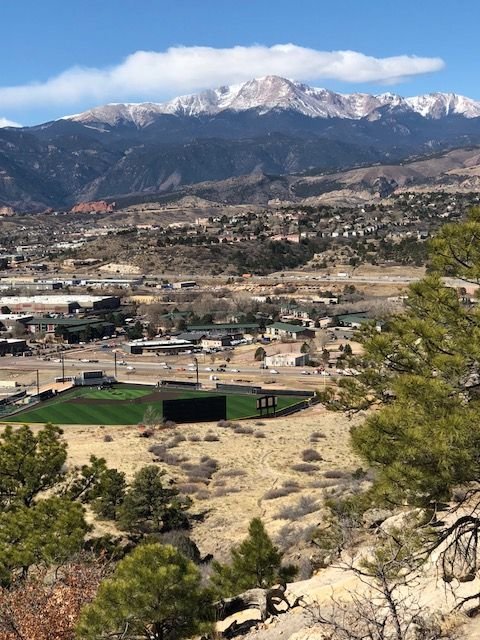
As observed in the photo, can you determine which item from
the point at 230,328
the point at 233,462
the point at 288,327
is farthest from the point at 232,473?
the point at 230,328

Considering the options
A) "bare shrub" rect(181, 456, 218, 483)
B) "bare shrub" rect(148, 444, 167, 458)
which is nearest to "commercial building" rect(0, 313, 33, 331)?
"bare shrub" rect(148, 444, 167, 458)

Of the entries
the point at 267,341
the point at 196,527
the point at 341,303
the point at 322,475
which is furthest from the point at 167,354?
the point at 196,527

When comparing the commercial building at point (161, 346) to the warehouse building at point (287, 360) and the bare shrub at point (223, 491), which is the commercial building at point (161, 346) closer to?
the warehouse building at point (287, 360)

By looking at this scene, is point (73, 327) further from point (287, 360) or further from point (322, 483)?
point (322, 483)

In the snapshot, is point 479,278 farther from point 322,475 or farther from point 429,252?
point 322,475

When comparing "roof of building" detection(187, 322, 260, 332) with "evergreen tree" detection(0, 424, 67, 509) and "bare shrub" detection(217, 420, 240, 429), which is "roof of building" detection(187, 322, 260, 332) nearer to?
"bare shrub" detection(217, 420, 240, 429)

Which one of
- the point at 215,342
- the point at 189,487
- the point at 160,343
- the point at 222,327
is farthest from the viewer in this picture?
the point at 222,327

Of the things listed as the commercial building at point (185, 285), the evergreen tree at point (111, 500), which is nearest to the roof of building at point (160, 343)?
the commercial building at point (185, 285)

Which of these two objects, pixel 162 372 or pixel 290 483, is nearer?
pixel 290 483
